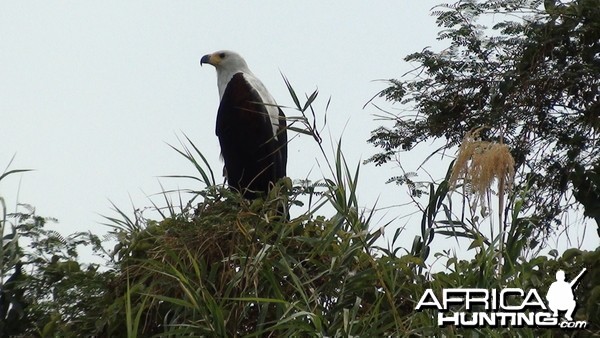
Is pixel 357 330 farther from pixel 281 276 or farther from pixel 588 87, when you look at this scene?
pixel 588 87

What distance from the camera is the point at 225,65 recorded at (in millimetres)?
7238

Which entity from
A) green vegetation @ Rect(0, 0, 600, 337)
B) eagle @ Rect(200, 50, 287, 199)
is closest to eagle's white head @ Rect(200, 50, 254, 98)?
eagle @ Rect(200, 50, 287, 199)

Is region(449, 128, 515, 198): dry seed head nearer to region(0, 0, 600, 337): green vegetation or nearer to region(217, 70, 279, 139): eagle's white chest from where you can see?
region(0, 0, 600, 337): green vegetation

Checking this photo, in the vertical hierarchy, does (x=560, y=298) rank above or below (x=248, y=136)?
below

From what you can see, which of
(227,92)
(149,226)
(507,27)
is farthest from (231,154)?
(149,226)

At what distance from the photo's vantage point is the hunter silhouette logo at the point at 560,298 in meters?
4.01

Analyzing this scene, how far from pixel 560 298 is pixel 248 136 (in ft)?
9.34

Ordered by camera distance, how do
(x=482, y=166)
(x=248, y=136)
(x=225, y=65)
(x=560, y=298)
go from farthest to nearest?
(x=225, y=65) < (x=248, y=136) < (x=560, y=298) < (x=482, y=166)

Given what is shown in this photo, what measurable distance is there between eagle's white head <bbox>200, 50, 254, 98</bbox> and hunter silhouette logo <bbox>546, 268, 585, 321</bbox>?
3.37 metres

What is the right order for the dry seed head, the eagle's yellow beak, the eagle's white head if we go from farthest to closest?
the eagle's yellow beak
the eagle's white head
the dry seed head

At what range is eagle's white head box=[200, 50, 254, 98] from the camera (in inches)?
282
